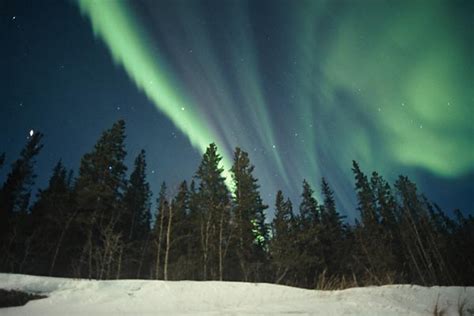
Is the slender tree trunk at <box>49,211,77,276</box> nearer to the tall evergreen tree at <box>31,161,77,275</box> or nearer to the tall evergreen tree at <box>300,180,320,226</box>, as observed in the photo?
the tall evergreen tree at <box>31,161,77,275</box>

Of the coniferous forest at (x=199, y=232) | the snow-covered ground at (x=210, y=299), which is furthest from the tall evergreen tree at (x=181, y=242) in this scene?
the snow-covered ground at (x=210, y=299)

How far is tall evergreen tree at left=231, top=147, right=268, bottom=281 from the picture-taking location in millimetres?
24381

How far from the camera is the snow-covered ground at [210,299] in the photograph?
577cm

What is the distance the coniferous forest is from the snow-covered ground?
35.4ft

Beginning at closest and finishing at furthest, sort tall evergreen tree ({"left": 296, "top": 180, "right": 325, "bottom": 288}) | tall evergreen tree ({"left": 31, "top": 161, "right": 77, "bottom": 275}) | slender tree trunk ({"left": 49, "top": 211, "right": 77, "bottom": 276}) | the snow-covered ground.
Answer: the snow-covered ground < slender tree trunk ({"left": 49, "top": 211, "right": 77, "bottom": 276}) < tall evergreen tree ({"left": 31, "top": 161, "right": 77, "bottom": 275}) < tall evergreen tree ({"left": 296, "top": 180, "right": 325, "bottom": 288})

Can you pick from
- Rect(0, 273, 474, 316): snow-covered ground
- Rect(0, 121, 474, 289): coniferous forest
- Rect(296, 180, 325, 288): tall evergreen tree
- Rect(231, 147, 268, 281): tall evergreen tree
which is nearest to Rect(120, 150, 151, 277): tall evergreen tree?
Rect(0, 121, 474, 289): coniferous forest

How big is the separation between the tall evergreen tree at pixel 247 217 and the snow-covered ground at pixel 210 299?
1512 cm

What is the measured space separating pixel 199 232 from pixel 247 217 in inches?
192

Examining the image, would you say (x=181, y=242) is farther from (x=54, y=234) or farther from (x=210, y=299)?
(x=210, y=299)

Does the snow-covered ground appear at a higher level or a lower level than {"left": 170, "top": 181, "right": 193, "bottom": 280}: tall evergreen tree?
lower

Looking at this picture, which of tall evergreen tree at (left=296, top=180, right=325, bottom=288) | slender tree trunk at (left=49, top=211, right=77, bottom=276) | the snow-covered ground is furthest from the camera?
tall evergreen tree at (left=296, top=180, right=325, bottom=288)

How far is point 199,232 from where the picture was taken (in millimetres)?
26297

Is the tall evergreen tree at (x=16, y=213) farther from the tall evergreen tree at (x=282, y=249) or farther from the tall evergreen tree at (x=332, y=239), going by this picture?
the tall evergreen tree at (x=332, y=239)

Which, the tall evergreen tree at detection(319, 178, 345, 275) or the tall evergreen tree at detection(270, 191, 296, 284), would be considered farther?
the tall evergreen tree at detection(319, 178, 345, 275)
